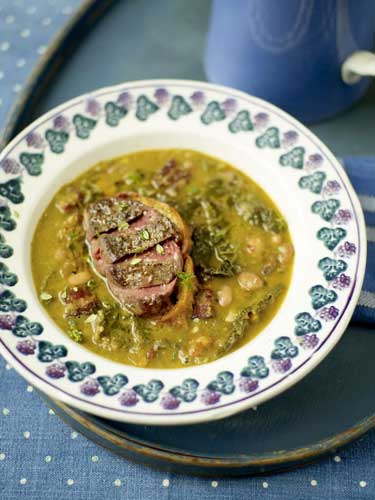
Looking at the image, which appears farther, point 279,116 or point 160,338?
point 279,116

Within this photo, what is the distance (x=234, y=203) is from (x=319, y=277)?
727mm

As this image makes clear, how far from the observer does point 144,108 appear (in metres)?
4.36

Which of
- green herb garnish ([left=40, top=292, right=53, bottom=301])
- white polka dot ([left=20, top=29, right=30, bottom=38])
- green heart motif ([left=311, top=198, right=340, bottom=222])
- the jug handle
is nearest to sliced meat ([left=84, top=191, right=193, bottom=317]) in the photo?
green herb garnish ([left=40, top=292, right=53, bottom=301])

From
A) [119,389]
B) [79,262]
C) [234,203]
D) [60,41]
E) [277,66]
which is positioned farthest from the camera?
[60,41]

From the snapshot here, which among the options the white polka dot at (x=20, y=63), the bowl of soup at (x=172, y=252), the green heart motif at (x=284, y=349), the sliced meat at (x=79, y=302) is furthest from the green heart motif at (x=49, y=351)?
the white polka dot at (x=20, y=63)

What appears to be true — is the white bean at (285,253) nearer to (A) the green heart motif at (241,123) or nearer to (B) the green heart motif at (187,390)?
(A) the green heart motif at (241,123)

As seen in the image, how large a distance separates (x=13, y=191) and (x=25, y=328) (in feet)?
2.83

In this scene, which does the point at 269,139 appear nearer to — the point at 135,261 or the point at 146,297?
the point at 135,261

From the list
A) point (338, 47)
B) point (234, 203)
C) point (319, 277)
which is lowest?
point (319, 277)

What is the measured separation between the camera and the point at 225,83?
15.7 ft

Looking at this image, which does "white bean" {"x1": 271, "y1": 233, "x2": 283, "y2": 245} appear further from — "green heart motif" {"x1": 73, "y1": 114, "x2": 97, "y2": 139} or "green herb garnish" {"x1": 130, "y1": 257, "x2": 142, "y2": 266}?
"green heart motif" {"x1": 73, "y1": 114, "x2": 97, "y2": 139}

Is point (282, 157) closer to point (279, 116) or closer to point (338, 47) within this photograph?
point (279, 116)

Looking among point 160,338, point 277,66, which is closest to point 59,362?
point 160,338

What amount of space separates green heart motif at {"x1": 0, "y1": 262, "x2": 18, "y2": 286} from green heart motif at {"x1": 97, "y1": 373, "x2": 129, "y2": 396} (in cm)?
70
